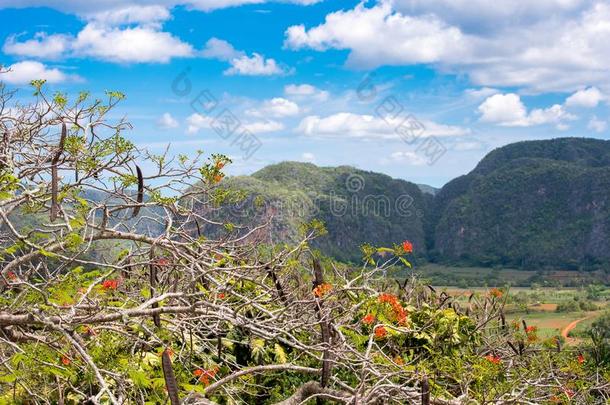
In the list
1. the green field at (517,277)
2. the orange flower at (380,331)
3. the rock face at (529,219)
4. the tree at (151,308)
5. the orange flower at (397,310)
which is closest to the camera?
the tree at (151,308)

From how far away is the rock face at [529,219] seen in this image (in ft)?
309

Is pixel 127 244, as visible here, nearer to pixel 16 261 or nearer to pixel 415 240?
pixel 16 261

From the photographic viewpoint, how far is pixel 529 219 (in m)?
103

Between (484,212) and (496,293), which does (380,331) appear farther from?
(484,212)

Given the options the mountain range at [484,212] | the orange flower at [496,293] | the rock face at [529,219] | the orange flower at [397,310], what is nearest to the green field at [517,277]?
the mountain range at [484,212]

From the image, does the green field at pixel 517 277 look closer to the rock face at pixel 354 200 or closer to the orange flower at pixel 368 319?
the rock face at pixel 354 200

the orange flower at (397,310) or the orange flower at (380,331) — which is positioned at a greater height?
the orange flower at (397,310)

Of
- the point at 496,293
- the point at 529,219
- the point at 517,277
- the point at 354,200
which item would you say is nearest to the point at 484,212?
the point at 529,219

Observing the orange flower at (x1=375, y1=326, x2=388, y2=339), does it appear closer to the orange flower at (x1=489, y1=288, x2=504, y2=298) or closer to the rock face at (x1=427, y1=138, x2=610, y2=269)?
the orange flower at (x1=489, y1=288, x2=504, y2=298)

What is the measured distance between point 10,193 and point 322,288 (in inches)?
87.7

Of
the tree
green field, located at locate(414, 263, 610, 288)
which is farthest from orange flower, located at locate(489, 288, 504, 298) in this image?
green field, located at locate(414, 263, 610, 288)

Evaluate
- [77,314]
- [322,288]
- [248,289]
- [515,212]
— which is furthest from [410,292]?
[515,212]

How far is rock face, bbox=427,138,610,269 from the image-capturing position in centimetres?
9431

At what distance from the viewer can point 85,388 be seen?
15.6 ft
